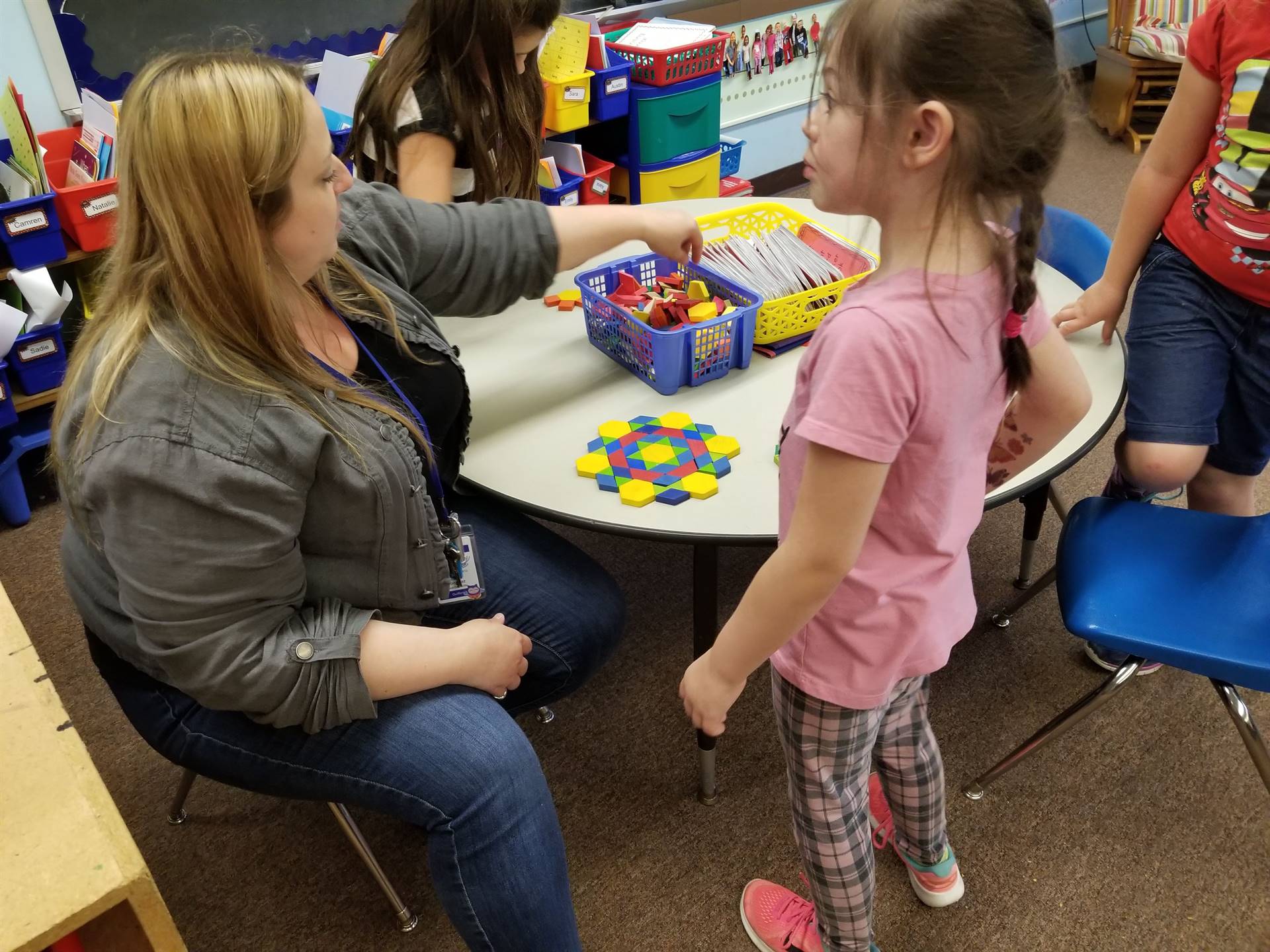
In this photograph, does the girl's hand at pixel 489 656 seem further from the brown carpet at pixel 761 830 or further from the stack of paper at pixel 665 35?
the stack of paper at pixel 665 35

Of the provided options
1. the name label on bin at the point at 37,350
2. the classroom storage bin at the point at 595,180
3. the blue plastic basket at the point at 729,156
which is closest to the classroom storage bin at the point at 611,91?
the classroom storage bin at the point at 595,180

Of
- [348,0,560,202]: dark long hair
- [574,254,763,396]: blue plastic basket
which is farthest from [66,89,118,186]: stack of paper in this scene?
[574,254,763,396]: blue plastic basket

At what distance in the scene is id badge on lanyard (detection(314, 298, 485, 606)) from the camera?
1.19m

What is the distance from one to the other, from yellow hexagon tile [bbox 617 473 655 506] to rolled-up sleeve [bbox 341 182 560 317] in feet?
1.37

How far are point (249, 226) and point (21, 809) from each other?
1.74 feet

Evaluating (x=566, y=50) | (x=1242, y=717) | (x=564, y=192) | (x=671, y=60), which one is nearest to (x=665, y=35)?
(x=671, y=60)

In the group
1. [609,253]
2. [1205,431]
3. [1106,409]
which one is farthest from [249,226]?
[1205,431]

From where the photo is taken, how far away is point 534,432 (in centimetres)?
132

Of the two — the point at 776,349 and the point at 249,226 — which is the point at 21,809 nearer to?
the point at 249,226

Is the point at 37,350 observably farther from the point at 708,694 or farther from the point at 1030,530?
the point at 1030,530

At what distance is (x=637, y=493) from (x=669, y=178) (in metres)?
2.21

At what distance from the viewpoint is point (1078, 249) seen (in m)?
1.68

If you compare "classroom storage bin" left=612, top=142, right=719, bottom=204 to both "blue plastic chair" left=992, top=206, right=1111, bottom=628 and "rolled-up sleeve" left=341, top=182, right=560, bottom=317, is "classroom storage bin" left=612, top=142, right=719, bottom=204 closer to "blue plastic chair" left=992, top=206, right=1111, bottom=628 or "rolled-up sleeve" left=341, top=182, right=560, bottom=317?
"blue plastic chair" left=992, top=206, right=1111, bottom=628

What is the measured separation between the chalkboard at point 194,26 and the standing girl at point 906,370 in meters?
1.78
